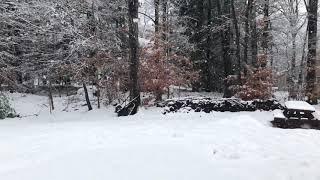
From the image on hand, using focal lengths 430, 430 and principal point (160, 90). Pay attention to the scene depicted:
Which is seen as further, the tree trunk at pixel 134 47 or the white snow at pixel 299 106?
the tree trunk at pixel 134 47

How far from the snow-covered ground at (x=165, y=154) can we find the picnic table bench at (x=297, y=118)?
61.4 inches

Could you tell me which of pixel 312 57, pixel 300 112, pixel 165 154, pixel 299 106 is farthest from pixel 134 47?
pixel 165 154

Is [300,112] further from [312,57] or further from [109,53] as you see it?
[109,53]

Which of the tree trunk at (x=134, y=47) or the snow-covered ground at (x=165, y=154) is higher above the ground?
the tree trunk at (x=134, y=47)

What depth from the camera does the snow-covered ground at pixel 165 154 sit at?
216 inches

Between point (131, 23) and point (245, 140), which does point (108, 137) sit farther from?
point (131, 23)

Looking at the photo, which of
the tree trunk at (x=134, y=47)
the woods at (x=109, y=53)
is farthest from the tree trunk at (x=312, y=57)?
the tree trunk at (x=134, y=47)

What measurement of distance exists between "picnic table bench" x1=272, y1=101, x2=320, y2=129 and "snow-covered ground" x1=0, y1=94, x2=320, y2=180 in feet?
5.12

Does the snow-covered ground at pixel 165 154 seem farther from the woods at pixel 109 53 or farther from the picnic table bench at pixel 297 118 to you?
the woods at pixel 109 53

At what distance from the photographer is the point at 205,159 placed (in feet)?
20.2

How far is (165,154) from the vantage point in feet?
21.2

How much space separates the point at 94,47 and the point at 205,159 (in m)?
12.7

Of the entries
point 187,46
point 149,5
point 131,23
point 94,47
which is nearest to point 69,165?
point 131,23

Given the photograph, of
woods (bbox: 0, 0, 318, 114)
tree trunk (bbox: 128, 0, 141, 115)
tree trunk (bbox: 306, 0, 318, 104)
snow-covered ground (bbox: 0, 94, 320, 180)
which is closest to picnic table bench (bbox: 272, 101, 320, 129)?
snow-covered ground (bbox: 0, 94, 320, 180)
